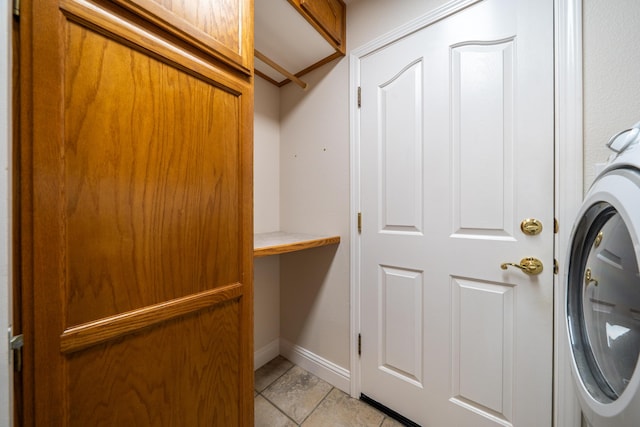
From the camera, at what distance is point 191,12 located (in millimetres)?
647

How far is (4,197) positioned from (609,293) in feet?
4.20

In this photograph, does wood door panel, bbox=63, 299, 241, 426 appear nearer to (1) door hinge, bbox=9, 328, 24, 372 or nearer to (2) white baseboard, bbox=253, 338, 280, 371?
(1) door hinge, bbox=9, 328, 24, 372

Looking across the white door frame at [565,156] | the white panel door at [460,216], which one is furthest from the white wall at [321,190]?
the white door frame at [565,156]

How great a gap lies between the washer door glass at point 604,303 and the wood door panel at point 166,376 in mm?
983

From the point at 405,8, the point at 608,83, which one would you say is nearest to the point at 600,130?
the point at 608,83

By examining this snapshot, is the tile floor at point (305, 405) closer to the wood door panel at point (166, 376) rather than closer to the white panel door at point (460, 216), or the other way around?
the white panel door at point (460, 216)

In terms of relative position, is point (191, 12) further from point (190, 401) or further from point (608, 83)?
point (608, 83)

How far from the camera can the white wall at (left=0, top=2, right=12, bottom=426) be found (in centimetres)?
40

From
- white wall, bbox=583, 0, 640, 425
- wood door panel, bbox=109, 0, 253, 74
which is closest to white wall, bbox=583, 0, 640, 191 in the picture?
white wall, bbox=583, 0, 640, 425

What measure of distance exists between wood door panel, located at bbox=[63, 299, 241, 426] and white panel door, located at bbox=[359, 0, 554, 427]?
0.77 m

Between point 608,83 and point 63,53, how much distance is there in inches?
59.0

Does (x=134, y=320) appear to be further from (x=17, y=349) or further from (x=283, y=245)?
(x=283, y=245)

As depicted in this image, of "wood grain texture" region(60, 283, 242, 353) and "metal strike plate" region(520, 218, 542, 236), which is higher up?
"metal strike plate" region(520, 218, 542, 236)

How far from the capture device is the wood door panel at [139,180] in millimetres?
490
